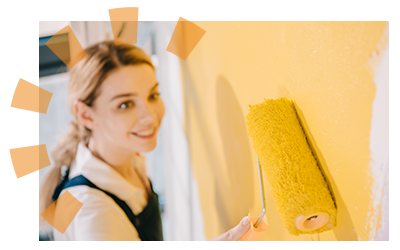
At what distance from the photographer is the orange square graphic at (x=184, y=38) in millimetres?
784

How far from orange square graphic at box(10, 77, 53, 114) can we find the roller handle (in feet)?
2.03

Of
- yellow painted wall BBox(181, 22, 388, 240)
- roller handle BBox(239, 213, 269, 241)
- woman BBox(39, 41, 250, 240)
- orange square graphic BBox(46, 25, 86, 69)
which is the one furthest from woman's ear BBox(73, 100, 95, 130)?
roller handle BBox(239, 213, 269, 241)

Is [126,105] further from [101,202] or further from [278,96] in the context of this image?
[278,96]

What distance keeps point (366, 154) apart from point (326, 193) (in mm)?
77

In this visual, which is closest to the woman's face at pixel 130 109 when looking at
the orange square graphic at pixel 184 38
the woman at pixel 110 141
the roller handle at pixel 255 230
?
the woman at pixel 110 141

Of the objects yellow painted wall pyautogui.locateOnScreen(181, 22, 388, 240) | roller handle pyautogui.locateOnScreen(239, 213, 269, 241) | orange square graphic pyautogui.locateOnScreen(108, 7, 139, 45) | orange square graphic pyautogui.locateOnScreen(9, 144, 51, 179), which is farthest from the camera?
orange square graphic pyautogui.locateOnScreen(108, 7, 139, 45)

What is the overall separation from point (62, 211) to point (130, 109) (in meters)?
0.33

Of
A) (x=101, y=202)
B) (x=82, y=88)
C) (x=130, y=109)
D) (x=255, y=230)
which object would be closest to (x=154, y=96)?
(x=130, y=109)

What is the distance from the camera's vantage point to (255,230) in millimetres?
491

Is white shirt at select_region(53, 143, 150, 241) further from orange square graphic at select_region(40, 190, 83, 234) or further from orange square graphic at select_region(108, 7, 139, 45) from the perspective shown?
orange square graphic at select_region(108, 7, 139, 45)

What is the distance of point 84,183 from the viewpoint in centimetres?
74

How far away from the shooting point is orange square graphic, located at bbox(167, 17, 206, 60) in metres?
0.78

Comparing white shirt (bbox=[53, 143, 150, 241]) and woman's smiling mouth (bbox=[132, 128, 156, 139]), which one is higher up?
woman's smiling mouth (bbox=[132, 128, 156, 139])

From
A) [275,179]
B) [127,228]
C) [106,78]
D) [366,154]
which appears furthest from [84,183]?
[366,154]
